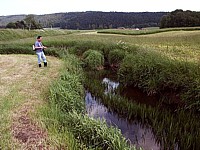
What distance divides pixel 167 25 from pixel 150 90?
53.5m

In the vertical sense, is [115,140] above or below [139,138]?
above

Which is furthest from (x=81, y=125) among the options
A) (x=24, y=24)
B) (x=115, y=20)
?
(x=115, y=20)

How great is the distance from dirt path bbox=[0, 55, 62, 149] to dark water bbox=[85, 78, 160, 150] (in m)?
2.06

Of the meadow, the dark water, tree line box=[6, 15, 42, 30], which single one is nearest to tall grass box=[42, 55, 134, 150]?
the meadow

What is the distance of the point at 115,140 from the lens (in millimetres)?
5590

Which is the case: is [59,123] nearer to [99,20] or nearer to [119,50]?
[119,50]

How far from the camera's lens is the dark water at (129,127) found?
286 inches

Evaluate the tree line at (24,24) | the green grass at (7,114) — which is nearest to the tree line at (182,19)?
the tree line at (24,24)

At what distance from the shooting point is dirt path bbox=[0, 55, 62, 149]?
5.92 m

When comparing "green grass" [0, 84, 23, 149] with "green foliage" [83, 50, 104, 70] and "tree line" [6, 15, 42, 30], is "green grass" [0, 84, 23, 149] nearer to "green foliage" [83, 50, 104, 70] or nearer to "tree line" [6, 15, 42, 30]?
"green foliage" [83, 50, 104, 70]

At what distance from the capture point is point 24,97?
28.6ft

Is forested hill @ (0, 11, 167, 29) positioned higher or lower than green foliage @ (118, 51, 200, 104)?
higher

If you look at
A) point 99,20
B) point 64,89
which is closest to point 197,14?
point 64,89

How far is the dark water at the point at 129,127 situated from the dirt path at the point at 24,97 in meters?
2.06
